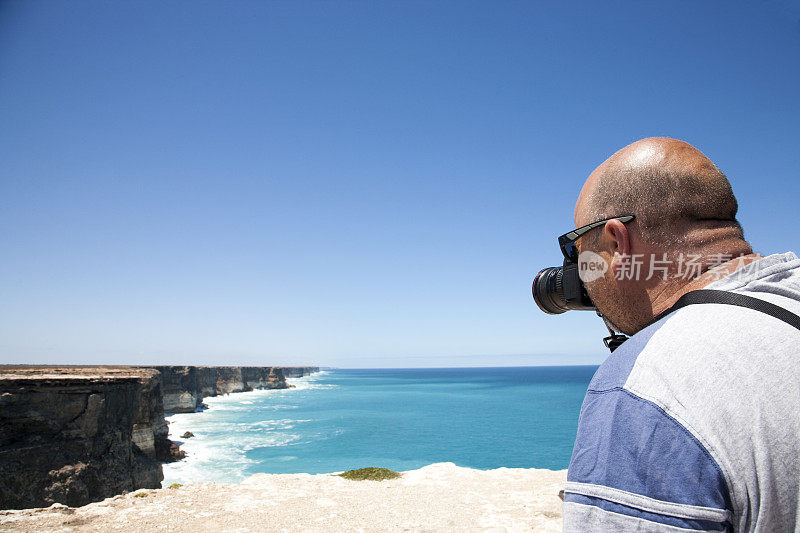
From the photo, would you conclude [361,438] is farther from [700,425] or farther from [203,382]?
[700,425]

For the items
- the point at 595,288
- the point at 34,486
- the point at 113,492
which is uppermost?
the point at 595,288

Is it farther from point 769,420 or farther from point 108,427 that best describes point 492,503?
point 108,427

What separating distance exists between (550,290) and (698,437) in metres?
1.27

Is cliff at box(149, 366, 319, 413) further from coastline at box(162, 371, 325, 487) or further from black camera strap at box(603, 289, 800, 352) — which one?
black camera strap at box(603, 289, 800, 352)

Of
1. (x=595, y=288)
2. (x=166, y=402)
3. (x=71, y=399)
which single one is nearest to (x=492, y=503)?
(x=595, y=288)

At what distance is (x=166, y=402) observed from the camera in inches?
2055

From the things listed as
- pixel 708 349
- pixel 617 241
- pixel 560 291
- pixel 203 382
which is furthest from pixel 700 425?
pixel 203 382

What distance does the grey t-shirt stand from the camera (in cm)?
67

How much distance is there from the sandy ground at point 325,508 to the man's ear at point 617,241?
7251mm

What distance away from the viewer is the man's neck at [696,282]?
0.95m

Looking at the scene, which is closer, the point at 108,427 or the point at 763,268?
the point at 763,268

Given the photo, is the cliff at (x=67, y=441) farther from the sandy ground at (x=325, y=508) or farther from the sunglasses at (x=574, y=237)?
the sunglasses at (x=574, y=237)

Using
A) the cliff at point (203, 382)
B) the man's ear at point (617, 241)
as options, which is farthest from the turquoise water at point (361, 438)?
the man's ear at point (617, 241)

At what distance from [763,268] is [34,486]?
18.1 m
